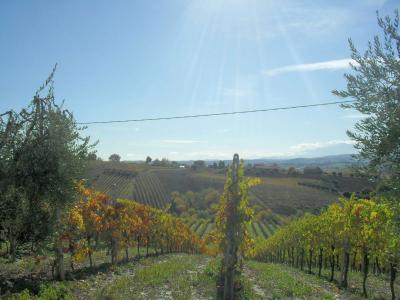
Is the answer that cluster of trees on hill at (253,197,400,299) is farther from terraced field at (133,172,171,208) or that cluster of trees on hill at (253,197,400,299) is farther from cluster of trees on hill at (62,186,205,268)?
terraced field at (133,172,171,208)

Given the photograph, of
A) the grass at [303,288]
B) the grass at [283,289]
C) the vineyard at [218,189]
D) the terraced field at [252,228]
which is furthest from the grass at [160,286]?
the vineyard at [218,189]

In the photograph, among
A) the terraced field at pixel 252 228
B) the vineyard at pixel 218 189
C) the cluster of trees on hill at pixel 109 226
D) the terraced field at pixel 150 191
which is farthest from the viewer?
the terraced field at pixel 150 191

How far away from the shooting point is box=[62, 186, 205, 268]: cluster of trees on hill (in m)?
21.5

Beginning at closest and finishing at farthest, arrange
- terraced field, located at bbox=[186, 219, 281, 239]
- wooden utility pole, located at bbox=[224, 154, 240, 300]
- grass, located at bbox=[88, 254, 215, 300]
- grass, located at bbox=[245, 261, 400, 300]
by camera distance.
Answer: grass, located at bbox=[88, 254, 215, 300] < wooden utility pole, located at bbox=[224, 154, 240, 300] < grass, located at bbox=[245, 261, 400, 300] < terraced field, located at bbox=[186, 219, 281, 239]

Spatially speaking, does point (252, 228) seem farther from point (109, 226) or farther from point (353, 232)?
point (353, 232)

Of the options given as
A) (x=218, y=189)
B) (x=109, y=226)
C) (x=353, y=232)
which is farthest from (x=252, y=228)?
(x=353, y=232)

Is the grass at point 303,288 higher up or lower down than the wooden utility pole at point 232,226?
lower down

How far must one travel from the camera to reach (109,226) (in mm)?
27406

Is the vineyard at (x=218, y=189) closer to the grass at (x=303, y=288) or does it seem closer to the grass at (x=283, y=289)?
the grass at (x=303, y=288)

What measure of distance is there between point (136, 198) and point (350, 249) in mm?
71811

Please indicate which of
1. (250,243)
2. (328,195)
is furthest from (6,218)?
(328,195)

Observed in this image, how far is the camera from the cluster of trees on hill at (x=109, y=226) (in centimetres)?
2153

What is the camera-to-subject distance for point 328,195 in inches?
4040

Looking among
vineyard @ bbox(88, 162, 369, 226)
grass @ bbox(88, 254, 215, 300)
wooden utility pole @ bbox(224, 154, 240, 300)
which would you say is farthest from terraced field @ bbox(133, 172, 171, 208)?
wooden utility pole @ bbox(224, 154, 240, 300)
